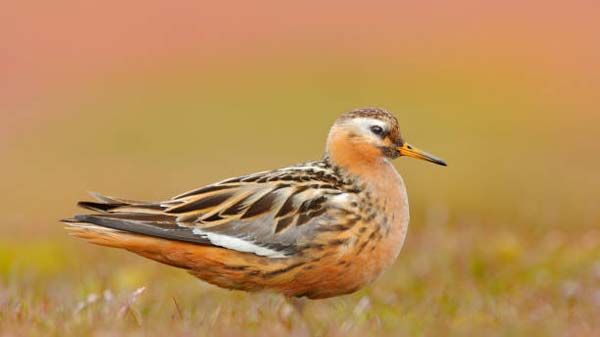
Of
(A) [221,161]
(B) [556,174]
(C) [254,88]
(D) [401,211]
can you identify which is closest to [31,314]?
(D) [401,211]

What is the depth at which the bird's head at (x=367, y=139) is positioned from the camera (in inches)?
360

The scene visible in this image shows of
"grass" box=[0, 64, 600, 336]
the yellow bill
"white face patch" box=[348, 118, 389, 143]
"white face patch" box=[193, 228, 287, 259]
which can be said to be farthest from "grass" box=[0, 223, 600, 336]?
"white face patch" box=[348, 118, 389, 143]

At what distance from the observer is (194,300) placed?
9.59 m

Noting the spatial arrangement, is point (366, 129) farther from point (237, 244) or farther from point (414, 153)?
point (237, 244)

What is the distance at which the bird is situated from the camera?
8.27m

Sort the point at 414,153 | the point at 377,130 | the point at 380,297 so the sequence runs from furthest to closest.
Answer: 1. the point at 380,297
2. the point at 414,153
3. the point at 377,130

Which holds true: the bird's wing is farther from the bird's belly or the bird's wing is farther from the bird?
the bird's belly

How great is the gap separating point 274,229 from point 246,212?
0.32 metres

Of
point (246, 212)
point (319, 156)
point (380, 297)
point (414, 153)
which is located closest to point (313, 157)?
point (319, 156)

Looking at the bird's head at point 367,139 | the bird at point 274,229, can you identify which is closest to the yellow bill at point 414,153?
the bird's head at point 367,139

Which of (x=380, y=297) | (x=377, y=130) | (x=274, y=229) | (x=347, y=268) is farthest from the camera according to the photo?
(x=380, y=297)

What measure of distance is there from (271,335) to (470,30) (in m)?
31.3

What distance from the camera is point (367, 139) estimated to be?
30.1 ft

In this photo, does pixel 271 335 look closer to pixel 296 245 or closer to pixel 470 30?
pixel 296 245
